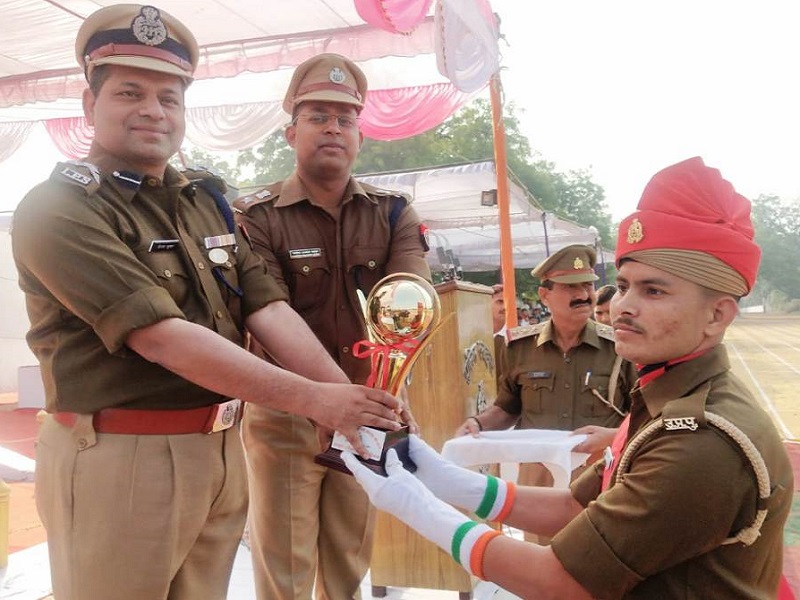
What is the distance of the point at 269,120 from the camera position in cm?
944

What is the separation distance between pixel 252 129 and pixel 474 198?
3.77 m

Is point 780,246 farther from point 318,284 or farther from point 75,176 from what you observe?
point 75,176

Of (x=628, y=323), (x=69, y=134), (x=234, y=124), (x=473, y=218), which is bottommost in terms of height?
(x=628, y=323)

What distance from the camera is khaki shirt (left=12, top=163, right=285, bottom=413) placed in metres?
1.48

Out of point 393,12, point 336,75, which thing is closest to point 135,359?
point 336,75

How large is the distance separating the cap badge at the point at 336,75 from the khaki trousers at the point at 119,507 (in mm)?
1316

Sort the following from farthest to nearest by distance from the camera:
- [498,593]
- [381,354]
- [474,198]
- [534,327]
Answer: [474,198] → [534,327] → [498,593] → [381,354]

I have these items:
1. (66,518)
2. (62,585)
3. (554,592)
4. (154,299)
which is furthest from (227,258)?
(554,592)

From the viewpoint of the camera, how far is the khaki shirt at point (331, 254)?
8.04 feet

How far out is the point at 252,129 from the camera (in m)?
9.52

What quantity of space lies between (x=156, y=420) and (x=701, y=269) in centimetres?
123

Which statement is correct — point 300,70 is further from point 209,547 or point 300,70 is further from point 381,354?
point 209,547

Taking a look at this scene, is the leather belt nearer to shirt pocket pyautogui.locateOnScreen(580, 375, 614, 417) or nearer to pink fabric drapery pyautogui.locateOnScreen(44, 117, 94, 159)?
shirt pocket pyautogui.locateOnScreen(580, 375, 614, 417)

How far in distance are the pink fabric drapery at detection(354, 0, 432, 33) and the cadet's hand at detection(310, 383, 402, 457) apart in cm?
389
